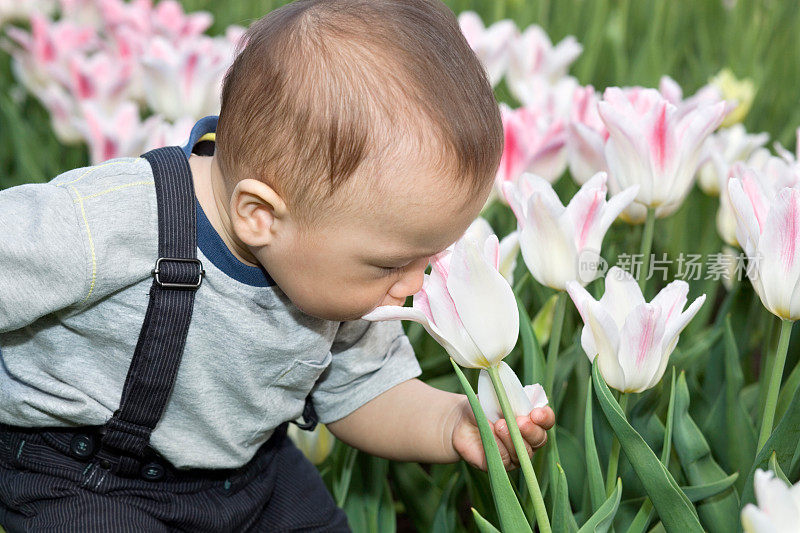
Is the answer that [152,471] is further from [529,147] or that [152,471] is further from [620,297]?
[529,147]

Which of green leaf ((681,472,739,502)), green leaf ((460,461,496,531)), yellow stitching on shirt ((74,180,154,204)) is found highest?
yellow stitching on shirt ((74,180,154,204))

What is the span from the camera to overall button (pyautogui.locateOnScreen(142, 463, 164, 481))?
1255 millimetres

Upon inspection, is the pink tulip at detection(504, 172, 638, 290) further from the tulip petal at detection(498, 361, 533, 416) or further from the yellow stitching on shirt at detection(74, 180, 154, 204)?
the yellow stitching on shirt at detection(74, 180, 154, 204)

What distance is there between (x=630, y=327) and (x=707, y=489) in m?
0.26

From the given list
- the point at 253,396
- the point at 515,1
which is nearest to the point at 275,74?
the point at 253,396

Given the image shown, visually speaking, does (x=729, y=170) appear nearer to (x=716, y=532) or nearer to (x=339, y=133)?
(x=716, y=532)

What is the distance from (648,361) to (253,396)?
0.51 metres

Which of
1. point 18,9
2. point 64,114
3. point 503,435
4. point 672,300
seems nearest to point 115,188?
point 503,435

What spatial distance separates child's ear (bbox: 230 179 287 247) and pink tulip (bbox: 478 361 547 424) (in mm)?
291

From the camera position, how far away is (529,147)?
1.67 m

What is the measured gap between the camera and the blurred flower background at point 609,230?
3.54 feet

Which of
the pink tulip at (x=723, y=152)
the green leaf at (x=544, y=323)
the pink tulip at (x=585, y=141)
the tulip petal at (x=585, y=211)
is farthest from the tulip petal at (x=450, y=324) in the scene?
the pink tulip at (x=723, y=152)

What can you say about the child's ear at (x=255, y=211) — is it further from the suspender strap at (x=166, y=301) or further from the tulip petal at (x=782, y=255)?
the tulip petal at (x=782, y=255)

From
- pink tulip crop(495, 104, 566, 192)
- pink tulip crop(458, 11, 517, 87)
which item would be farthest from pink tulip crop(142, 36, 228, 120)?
pink tulip crop(495, 104, 566, 192)
